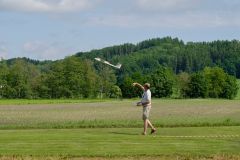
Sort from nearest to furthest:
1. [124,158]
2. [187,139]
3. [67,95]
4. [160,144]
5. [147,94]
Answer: [124,158] < [160,144] < [187,139] < [147,94] < [67,95]

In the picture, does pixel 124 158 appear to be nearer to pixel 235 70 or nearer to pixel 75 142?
pixel 75 142

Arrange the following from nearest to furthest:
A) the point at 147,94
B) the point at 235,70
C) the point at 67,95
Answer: the point at 147,94
the point at 67,95
the point at 235,70

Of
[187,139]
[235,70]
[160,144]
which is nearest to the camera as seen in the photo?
[160,144]

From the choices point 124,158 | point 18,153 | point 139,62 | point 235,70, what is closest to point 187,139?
point 124,158

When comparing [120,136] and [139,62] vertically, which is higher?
[139,62]

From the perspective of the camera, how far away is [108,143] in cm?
1891

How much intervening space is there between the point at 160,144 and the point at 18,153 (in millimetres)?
4905

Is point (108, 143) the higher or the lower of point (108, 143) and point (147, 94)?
the lower

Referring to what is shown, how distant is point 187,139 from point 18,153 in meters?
6.58

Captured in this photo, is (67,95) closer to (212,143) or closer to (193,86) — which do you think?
(193,86)

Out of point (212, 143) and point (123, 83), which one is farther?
point (123, 83)

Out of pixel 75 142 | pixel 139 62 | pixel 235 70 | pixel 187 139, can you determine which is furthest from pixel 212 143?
pixel 139 62

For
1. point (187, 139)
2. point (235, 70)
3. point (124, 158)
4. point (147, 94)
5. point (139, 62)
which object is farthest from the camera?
point (139, 62)

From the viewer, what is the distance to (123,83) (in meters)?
139
